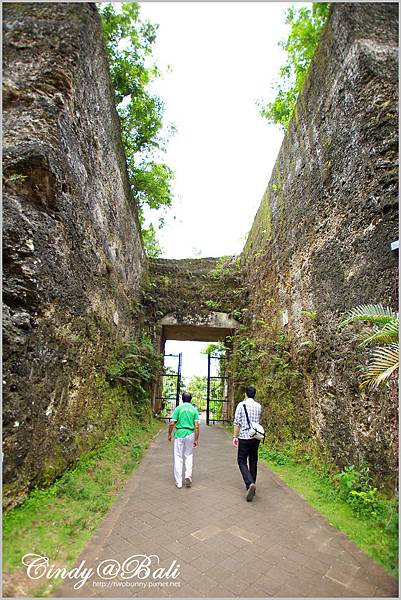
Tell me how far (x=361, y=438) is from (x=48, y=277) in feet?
14.6

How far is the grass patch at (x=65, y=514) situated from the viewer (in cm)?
279

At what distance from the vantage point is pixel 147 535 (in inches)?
129

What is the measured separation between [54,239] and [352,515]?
486 cm

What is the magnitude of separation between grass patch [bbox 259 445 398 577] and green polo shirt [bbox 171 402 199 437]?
1718 millimetres

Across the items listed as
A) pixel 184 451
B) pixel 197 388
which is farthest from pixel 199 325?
pixel 197 388

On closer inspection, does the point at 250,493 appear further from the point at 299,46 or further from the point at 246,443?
the point at 299,46

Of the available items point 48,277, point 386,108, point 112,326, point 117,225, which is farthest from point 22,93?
point 386,108

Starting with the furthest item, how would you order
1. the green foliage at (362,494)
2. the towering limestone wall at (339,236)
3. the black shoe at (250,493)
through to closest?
the black shoe at (250,493), the towering limestone wall at (339,236), the green foliage at (362,494)

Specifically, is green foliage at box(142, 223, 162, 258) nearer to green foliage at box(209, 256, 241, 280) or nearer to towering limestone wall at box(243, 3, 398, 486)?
green foliage at box(209, 256, 241, 280)

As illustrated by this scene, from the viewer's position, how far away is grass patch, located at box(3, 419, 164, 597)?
2.79m

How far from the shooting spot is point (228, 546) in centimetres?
312

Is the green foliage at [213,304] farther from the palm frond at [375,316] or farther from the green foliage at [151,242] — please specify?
the palm frond at [375,316]

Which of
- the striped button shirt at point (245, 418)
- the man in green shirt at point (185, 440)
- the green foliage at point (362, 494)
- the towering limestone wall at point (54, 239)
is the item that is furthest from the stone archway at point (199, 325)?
the green foliage at point (362, 494)

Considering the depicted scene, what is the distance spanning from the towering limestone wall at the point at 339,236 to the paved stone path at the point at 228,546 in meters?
1.12
